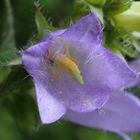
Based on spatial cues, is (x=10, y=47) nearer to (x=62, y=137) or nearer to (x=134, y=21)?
(x=134, y=21)

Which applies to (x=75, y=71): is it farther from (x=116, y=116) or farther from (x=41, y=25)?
(x=116, y=116)

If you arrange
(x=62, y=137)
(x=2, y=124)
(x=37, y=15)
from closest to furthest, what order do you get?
(x=37, y=15) → (x=2, y=124) → (x=62, y=137)

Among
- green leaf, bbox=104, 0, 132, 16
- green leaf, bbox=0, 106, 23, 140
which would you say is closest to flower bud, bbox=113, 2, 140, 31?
green leaf, bbox=104, 0, 132, 16

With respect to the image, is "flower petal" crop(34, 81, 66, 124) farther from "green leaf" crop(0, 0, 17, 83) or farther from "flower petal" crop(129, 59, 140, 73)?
"flower petal" crop(129, 59, 140, 73)

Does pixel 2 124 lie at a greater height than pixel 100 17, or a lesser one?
lesser

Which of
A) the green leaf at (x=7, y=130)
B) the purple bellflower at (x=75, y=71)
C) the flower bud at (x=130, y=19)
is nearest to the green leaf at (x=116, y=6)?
the flower bud at (x=130, y=19)

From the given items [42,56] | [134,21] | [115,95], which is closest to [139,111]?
[115,95]
